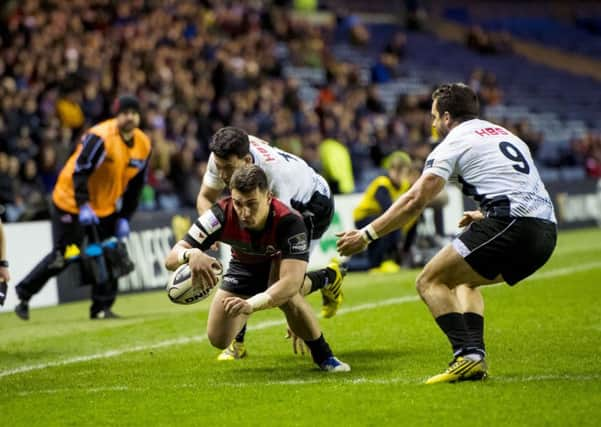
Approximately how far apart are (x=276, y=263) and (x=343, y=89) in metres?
19.2

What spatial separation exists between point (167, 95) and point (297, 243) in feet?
42.1

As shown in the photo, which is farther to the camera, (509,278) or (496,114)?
(496,114)

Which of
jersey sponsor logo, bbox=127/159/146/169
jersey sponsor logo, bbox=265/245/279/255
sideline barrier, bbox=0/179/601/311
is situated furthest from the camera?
sideline barrier, bbox=0/179/601/311

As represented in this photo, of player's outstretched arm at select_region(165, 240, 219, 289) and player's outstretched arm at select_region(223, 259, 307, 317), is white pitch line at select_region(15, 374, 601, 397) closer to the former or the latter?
player's outstretched arm at select_region(223, 259, 307, 317)

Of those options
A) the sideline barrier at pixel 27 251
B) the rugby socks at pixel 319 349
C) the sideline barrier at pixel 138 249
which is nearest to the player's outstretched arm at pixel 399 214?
the rugby socks at pixel 319 349

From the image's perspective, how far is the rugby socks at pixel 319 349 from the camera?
8359 millimetres

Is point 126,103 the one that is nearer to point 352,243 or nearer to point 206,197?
point 206,197

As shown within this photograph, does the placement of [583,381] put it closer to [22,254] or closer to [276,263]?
[276,263]

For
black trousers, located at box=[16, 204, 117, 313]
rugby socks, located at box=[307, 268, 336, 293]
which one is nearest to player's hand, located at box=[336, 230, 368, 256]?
rugby socks, located at box=[307, 268, 336, 293]

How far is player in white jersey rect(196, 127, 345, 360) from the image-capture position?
8.24 meters

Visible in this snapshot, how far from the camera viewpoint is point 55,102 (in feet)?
59.9

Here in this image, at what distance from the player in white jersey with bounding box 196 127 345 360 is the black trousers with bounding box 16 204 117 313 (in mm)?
3475

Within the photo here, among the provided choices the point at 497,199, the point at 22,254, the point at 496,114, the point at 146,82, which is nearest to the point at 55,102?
the point at 146,82

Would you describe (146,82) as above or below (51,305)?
above
